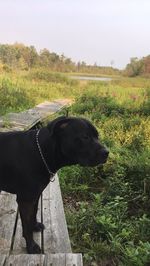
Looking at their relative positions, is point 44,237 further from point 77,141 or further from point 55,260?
point 77,141

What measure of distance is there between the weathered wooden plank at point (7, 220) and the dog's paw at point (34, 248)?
17 cm

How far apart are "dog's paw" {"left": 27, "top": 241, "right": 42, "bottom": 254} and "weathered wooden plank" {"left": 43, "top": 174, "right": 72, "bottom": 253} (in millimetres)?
74

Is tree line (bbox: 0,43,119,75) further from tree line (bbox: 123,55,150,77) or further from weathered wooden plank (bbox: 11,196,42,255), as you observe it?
weathered wooden plank (bbox: 11,196,42,255)

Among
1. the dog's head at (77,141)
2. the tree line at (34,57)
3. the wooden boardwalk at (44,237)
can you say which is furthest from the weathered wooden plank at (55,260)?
the tree line at (34,57)

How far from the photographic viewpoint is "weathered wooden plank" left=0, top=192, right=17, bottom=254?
3360mm

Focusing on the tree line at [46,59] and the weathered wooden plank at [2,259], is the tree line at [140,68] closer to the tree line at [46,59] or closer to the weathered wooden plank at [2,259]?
the tree line at [46,59]

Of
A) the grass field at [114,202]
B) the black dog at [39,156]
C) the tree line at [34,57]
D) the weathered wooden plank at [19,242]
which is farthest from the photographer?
the tree line at [34,57]

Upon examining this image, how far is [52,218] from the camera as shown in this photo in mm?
3920

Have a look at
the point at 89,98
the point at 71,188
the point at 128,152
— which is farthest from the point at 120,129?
the point at 89,98

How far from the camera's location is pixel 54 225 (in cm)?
378

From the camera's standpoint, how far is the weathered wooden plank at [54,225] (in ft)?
11.2

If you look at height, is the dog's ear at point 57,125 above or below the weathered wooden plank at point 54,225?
above

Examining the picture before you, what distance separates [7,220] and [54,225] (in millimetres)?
429

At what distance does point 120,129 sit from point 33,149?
219 inches
